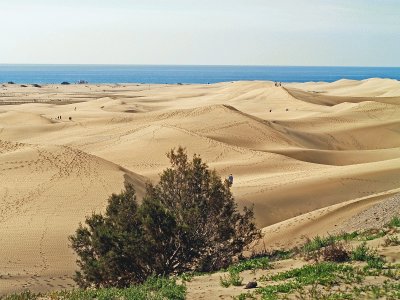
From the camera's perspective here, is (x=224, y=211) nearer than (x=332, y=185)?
Yes

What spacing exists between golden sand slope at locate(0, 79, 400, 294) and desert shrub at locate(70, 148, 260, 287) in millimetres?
1830

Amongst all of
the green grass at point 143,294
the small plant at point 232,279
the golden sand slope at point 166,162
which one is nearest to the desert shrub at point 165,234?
the golden sand slope at point 166,162

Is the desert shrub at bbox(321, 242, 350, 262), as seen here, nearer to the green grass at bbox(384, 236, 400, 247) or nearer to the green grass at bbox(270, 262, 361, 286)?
the green grass at bbox(270, 262, 361, 286)

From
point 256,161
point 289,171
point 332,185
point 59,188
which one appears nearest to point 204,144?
point 256,161

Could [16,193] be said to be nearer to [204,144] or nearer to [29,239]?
[29,239]

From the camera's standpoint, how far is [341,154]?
3491 cm

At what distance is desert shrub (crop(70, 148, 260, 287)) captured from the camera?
37.6ft

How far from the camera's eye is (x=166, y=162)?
30.1m

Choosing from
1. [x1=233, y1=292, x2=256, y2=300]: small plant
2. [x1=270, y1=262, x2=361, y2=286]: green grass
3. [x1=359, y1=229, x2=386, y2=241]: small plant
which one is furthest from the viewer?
[x1=359, y1=229, x2=386, y2=241]: small plant

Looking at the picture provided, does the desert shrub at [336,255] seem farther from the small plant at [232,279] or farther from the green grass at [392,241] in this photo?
the small plant at [232,279]

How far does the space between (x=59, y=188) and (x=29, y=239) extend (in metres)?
5.45

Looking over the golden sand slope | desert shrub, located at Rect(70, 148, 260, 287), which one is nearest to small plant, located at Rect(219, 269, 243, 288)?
desert shrub, located at Rect(70, 148, 260, 287)

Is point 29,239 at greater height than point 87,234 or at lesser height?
lesser

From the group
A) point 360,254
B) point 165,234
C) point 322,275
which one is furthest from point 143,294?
point 165,234
